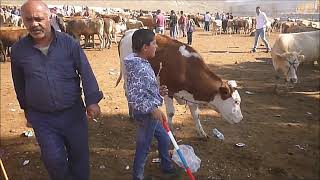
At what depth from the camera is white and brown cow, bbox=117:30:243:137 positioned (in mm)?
5441

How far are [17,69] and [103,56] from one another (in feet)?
41.0

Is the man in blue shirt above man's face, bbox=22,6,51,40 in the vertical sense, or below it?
below

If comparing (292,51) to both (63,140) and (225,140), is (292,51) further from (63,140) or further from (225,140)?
(63,140)

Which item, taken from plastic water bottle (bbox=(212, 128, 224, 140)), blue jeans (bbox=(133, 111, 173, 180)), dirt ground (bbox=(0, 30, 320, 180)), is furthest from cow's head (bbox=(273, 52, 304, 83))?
blue jeans (bbox=(133, 111, 173, 180))

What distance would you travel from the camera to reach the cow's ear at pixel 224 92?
532cm

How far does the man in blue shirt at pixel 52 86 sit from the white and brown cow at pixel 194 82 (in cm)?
206

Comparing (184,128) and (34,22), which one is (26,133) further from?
→ (34,22)

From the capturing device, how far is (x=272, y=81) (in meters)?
10.3

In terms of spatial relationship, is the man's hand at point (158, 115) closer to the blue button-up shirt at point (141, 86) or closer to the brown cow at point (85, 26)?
the blue button-up shirt at point (141, 86)

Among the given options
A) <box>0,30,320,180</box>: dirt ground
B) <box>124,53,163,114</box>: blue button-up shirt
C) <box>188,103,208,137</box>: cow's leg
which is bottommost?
<box>0,30,320,180</box>: dirt ground

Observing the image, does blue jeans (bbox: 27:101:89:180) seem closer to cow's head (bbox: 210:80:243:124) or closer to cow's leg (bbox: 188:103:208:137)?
cow's head (bbox: 210:80:243:124)

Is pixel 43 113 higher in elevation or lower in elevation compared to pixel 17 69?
lower

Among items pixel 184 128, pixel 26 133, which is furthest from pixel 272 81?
A: pixel 26 133

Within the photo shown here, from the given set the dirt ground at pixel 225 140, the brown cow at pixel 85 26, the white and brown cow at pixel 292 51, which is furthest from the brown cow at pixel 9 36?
the white and brown cow at pixel 292 51
